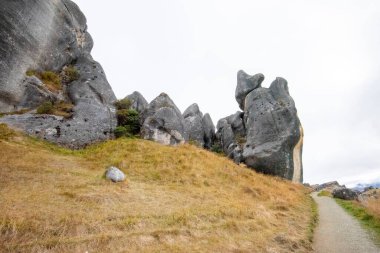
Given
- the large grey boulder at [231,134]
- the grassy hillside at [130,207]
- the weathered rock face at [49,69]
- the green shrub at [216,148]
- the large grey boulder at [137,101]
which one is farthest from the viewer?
the green shrub at [216,148]

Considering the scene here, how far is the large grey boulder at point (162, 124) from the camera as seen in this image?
32062mm

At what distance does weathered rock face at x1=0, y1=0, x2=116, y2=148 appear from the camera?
24812mm

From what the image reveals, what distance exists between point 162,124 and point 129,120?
143 inches

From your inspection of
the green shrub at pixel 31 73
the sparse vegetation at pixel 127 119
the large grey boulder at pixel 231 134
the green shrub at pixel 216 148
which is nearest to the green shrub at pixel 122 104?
the sparse vegetation at pixel 127 119

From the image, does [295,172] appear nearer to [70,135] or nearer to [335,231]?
[335,231]

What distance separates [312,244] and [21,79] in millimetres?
26039

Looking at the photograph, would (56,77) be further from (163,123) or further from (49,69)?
(163,123)

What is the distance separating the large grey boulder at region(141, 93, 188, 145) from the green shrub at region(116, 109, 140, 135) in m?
0.94

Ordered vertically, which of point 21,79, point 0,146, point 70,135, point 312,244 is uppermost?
point 21,79

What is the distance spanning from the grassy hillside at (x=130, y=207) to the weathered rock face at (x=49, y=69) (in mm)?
2718

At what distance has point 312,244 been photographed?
1271 centimetres

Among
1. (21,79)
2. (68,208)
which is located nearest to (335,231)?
(68,208)

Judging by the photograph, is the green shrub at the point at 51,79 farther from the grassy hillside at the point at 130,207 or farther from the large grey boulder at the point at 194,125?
the large grey boulder at the point at 194,125

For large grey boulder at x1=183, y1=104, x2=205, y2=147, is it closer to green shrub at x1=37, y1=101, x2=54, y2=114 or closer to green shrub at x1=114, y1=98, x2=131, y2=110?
green shrub at x1=114, y1=98, x2=131, y2=110
